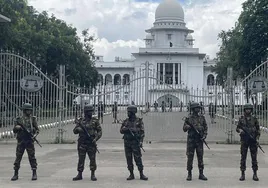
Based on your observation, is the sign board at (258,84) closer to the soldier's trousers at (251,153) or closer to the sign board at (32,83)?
the soldier's trousers at (251,153)

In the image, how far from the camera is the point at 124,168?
1119cm

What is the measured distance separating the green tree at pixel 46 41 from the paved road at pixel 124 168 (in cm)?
872

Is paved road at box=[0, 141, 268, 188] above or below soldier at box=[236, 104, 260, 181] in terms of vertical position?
below

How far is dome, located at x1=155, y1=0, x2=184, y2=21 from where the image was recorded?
3046 inches

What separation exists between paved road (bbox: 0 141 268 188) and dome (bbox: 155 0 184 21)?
6348 centimetres

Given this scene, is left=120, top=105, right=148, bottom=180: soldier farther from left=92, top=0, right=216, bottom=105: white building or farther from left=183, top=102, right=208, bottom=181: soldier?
left=92, top=0, right=216, bottom=105: white building

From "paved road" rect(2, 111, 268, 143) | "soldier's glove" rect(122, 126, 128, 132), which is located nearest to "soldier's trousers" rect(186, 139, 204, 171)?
"soldier's glove" rect(122, 126, 128, 132)

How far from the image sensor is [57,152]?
1425 cm

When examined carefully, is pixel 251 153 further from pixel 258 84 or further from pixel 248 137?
pixel 258 84

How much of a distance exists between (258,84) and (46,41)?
17270 mm

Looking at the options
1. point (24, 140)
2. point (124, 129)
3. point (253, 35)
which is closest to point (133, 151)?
point (124, 129)

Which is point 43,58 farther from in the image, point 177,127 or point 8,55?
point 8,55

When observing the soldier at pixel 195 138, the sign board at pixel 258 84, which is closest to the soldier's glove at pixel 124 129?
the soldier at pixel 195 138

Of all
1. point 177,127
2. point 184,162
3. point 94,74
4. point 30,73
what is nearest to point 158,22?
point 94,74
